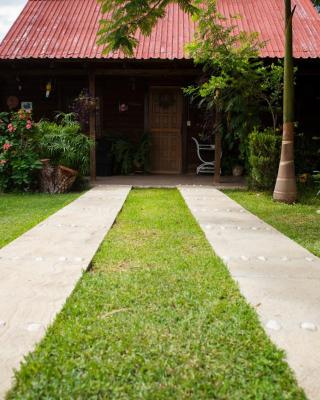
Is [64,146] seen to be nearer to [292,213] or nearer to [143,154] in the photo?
[143,154]

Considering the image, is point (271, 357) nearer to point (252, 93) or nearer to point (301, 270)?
point (301, 270)

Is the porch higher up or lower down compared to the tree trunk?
lower down

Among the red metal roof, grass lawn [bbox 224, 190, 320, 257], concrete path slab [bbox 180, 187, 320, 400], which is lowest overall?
grass lawn [bbox 224, 190, 320, 257]

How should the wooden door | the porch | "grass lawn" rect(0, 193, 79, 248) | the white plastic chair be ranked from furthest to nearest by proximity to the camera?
the wooden door, the white plastic chair, the porch, "grass lawn" rect(0, 193, 79, 248)

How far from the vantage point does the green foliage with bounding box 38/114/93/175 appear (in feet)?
25.5

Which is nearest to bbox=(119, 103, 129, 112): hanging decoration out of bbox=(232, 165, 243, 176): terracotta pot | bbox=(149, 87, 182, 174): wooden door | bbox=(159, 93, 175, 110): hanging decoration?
bbox=(149, 87, 182, 174): wooden door

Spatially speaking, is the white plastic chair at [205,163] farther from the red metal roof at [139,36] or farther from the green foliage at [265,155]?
the green foliage at [265,155]

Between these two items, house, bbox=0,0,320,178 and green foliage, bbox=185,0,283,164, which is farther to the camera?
house, bbox=0,0,320,178

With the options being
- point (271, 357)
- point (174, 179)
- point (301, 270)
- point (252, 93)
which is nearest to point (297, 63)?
point (252, 93)

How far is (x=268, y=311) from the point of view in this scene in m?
2.37

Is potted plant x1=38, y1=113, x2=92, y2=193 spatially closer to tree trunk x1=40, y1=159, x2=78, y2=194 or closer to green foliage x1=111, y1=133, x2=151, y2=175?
tree trunk x1=40, y1=159, x2=78, y2=194

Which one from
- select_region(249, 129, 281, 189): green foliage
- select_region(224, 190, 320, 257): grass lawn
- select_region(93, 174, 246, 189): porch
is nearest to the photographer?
select_region(224, 190, 320, 257): grass lawn

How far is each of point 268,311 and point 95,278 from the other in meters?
1.20

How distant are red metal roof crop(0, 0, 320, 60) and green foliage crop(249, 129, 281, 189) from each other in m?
2.32
